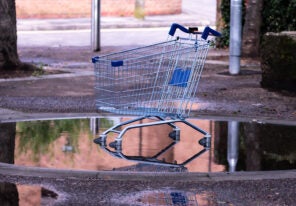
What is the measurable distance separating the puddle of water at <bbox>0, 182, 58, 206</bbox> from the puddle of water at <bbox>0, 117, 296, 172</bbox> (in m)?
0.86

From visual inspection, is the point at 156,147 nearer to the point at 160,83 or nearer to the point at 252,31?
the point at 160,83

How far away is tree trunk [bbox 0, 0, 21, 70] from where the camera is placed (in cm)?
1432

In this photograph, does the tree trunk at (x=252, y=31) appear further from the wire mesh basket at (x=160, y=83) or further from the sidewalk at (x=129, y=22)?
the sidewalk at (x=129, y=22)

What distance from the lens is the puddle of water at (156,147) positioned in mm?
8234

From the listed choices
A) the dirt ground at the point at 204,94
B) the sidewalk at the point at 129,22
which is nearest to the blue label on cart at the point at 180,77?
the dirt ground at the point at 204,94

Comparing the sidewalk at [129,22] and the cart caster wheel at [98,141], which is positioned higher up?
the cart caster wheel at [98,141]

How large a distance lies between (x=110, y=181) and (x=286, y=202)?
1.60 metres

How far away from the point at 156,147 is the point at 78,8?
2291cm

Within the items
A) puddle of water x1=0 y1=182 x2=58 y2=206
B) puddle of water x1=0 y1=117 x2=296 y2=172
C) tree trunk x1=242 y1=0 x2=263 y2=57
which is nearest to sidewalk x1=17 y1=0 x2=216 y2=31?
tree trunk x1=242 y1=0 x2=263 y2=57

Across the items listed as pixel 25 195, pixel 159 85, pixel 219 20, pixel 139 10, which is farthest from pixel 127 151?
pixel 139 10

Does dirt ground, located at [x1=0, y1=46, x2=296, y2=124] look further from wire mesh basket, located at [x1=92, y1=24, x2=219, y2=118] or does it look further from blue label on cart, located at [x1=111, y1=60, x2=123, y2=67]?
blue label on cart, located at [x1=111, y1=60, x2=123, y2=67]

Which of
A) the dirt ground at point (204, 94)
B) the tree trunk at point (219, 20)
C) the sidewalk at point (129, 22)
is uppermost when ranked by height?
the tree trunk at point (219, 20)

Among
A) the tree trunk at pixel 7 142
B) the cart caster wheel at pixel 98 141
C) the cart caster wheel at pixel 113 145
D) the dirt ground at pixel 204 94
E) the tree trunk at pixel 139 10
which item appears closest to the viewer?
the tree trunk at pixel 7 142

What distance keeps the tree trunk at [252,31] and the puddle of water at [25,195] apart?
1021 centimetres
